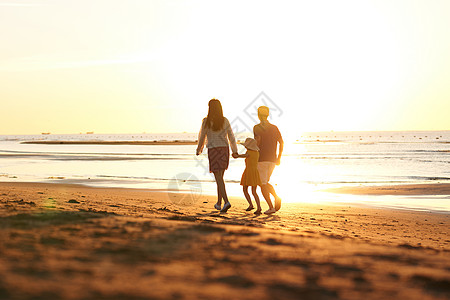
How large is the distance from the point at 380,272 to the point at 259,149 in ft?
17.4

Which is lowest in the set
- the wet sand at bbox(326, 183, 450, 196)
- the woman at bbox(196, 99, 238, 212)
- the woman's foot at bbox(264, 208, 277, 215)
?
the woman's foot at bbox(264, 208, 277, 215)

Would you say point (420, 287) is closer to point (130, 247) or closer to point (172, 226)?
point (130, 247)

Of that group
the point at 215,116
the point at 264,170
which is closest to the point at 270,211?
the point at 264,170

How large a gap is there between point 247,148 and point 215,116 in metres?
0.96

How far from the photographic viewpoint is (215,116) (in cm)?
887

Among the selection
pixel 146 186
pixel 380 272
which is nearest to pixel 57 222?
pixel 380 272

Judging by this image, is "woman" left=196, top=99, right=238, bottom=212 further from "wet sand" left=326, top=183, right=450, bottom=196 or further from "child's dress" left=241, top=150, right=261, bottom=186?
"wet sand" left=326, top=183, right=450, bottom=196

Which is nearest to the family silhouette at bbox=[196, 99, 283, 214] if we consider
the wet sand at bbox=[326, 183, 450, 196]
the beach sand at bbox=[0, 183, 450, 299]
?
the beach sand at bbox=[0, 183, 450, 299]

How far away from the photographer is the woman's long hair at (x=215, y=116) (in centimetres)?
884

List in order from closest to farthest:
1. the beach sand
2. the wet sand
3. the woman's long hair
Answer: the beach sand < the woman's long hair < the wet sand

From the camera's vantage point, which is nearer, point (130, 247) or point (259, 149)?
point (130, 247)

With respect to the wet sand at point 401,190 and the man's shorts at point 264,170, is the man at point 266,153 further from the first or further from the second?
the wet sand at point 401,190

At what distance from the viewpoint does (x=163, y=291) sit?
3078mm

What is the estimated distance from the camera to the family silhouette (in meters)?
8.88
